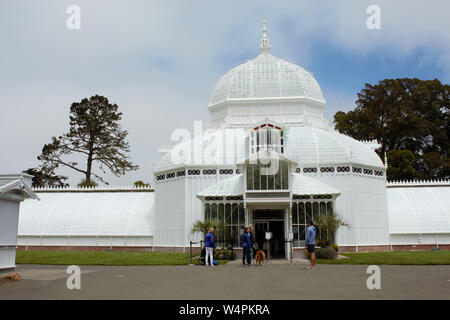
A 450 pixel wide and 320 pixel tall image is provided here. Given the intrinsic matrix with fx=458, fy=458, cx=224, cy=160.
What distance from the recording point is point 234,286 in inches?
533

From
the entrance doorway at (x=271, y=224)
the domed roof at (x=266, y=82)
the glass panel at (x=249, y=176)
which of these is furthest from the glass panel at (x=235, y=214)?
the domed roof at (x=266, y=82)

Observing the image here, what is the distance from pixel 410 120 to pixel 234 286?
48.6 m

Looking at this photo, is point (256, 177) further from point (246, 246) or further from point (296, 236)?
point (246, 246)

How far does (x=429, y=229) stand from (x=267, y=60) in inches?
809

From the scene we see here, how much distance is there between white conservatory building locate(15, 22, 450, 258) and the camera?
97.7 ft

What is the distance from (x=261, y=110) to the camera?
4022 cm

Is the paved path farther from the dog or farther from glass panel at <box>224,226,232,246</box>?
glass panel at <box>224,226,232,246</box>

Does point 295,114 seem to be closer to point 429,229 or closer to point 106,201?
point 429,229

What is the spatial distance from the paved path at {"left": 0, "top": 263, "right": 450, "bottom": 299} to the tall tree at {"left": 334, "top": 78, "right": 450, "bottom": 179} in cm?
4104

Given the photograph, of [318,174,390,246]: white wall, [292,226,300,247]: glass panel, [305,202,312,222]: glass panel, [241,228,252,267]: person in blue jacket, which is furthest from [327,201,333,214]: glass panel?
[241,228,252,267]: person in blue jacket

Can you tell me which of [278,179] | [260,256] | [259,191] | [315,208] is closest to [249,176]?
[259,191]

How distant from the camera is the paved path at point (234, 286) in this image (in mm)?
11664
